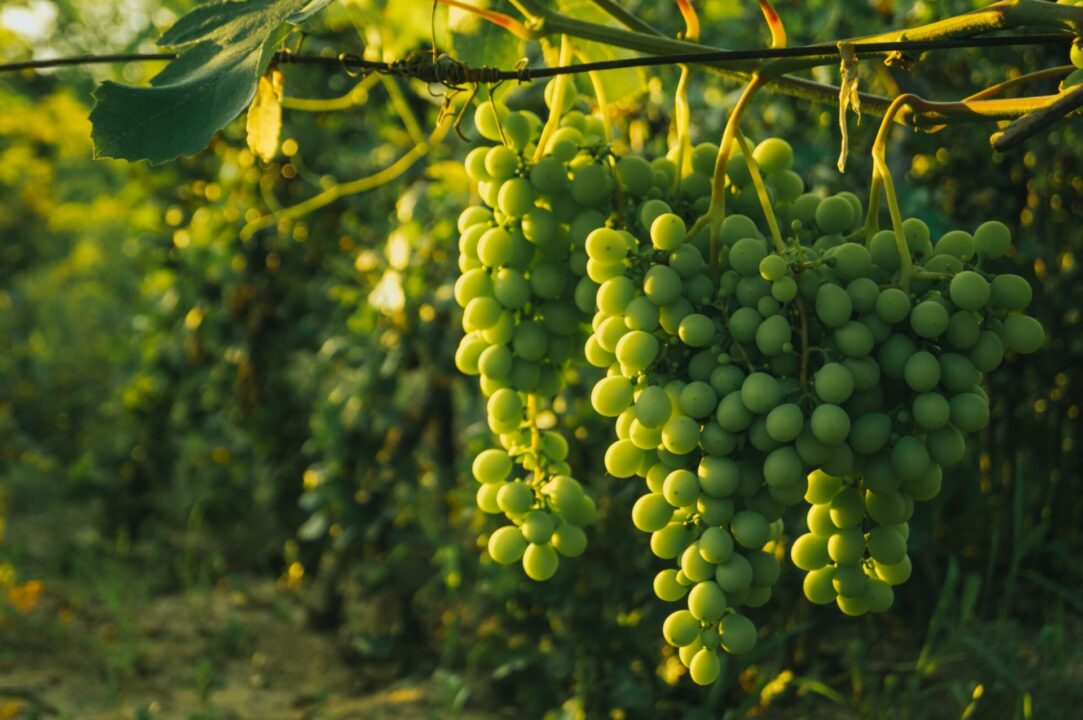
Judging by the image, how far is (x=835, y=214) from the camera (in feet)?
2.87

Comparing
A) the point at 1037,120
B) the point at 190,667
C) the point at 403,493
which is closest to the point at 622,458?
the point at 1037,120

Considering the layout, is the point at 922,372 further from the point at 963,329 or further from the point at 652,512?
A: the point at 652,512

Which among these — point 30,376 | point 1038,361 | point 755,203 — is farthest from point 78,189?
point 755,203

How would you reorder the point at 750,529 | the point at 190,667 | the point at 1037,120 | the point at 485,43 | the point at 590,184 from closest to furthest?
the point at 1037,120 → the point at 750,529 → the point at 590,184 → the point at 485,43 → the point at 190,667

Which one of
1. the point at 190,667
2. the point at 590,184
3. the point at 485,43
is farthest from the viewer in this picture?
the point at 190,667

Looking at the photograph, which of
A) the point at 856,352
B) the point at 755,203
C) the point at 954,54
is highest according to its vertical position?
the point at 954,54

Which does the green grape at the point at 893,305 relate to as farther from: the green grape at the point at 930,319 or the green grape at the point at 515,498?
the green grape at the point at 515,498

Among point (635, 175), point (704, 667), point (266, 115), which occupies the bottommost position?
point (704, 667)

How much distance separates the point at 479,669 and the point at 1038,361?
4.64 feet

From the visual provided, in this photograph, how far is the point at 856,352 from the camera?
752mm

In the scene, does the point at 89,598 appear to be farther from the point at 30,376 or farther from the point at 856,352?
the point at 856,352

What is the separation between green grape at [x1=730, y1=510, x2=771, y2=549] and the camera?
796mm

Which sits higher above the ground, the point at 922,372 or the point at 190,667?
the point at 922,372

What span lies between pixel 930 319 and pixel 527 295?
36 cm
